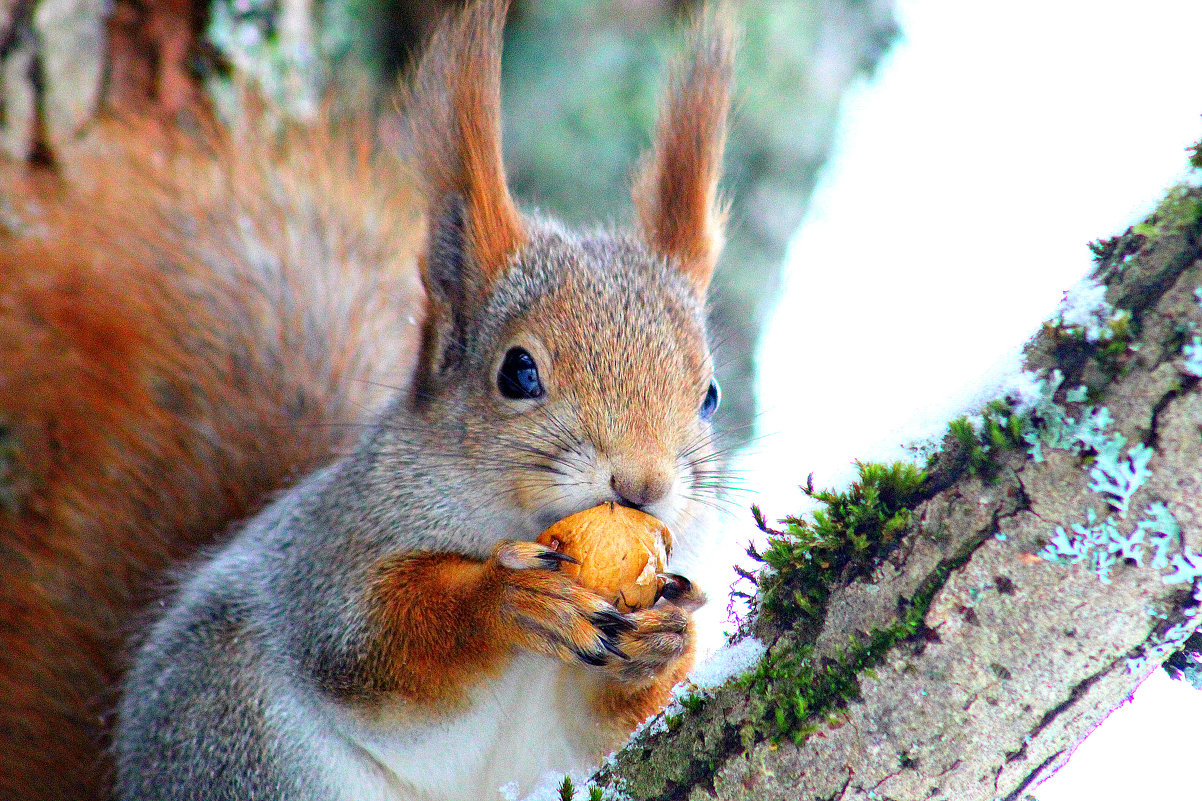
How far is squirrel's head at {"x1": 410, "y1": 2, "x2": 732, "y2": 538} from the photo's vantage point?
4.10 ft

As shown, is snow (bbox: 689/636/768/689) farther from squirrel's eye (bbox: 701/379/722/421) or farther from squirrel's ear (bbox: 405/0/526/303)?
squirrel's ear (bbox: 405/0/526/303)

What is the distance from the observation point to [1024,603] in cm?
80

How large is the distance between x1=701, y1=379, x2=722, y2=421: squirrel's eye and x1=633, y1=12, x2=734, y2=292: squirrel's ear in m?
0.27

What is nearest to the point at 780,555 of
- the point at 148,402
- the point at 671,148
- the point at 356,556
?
the point at 356,556

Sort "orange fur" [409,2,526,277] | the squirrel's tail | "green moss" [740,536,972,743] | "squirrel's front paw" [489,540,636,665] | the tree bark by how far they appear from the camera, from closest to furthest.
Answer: the tree bark < "green moss" [740,536,972,743] < "squirrel's front paw" [489,540,636,665] < "orange fur" [409,2,526,277] < the squirrel's tail

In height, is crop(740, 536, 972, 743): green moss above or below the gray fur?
below

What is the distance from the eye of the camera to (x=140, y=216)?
6.65ft

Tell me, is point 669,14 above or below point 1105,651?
above

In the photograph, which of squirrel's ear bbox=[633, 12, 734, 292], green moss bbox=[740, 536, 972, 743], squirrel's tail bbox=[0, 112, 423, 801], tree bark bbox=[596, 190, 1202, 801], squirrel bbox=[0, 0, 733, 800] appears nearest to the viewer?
tree bark bbox=[596, 190, 1202, 801]

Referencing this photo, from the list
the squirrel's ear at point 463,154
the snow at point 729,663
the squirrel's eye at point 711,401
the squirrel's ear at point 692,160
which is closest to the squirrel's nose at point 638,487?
the snow at point 729,663

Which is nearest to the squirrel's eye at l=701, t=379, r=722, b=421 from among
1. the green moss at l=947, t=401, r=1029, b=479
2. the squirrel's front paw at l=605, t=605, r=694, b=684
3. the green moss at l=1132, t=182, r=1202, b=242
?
the squirrel's front paw at l=605, t=605, r=694, b=684

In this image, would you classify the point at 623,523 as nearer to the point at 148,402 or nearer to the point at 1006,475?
the point at 1006,475

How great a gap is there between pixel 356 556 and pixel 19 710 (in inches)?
31.6

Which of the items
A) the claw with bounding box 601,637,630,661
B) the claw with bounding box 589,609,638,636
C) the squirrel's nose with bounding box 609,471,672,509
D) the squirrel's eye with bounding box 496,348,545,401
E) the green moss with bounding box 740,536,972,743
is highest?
the squirrel's eye with bounding box 496,348,545,401
